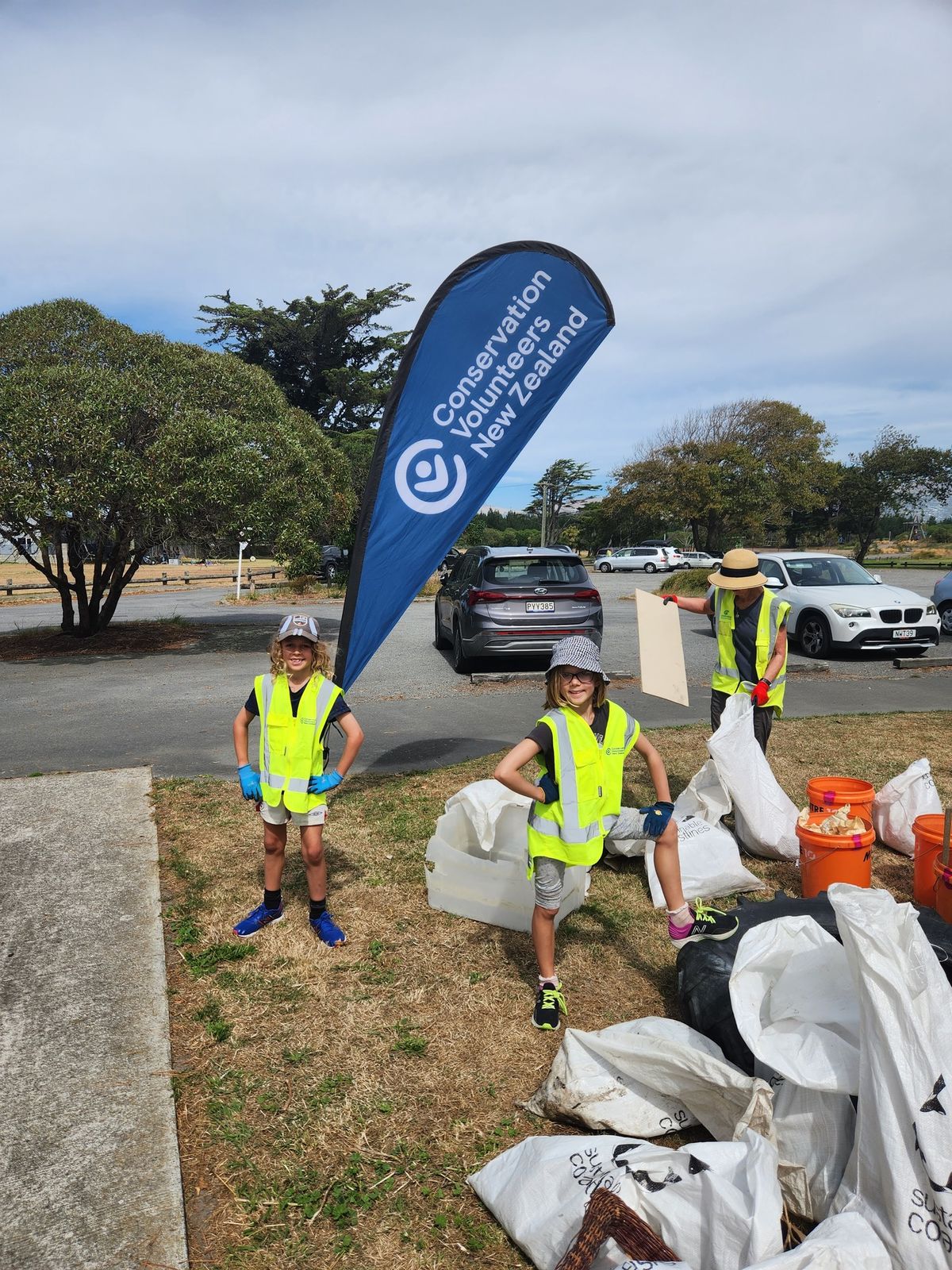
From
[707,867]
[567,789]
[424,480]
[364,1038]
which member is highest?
[424,480]

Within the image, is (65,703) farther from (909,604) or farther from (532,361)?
(909,604)

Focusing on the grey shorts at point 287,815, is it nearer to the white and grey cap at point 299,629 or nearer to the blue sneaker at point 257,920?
the blue sneaker at point 257,920

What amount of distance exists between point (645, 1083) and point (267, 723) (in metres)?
2.10

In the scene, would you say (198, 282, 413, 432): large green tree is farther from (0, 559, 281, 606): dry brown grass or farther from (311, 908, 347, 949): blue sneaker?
(311, 908, 347, 949): blue sneaker

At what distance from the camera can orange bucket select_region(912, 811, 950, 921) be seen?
4074 mm

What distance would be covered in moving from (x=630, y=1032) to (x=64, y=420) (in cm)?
1263

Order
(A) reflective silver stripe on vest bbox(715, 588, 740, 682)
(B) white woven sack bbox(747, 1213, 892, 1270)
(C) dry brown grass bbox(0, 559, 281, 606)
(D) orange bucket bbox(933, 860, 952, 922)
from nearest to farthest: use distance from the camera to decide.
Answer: (B) white woven sack bbox(747, 1213, 892, 1270) → (D) orange bucket bbox(933, 860, 952, 922) → (A) reflective silver stripe on vest bbox(715, 588, 740, 682) → (C) dry brown grass bbox(0, 559, 281, 606)

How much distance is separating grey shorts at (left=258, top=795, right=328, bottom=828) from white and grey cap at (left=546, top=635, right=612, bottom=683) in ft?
4.17

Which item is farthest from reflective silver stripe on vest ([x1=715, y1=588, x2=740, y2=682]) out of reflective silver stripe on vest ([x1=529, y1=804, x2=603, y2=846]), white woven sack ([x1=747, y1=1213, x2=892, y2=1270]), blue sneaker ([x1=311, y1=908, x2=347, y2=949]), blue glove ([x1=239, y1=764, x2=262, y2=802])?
white woven sack ([x1=747, y1=1213, x2=892, y2=1270])

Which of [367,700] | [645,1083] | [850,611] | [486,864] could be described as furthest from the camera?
[850,611]

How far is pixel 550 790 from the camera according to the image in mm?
3287

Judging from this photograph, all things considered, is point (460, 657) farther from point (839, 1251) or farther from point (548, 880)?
point (839, 1251)

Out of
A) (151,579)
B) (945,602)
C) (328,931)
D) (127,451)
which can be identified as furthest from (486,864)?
(151,579)

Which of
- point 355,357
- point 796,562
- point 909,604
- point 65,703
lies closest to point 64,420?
point 65,703
